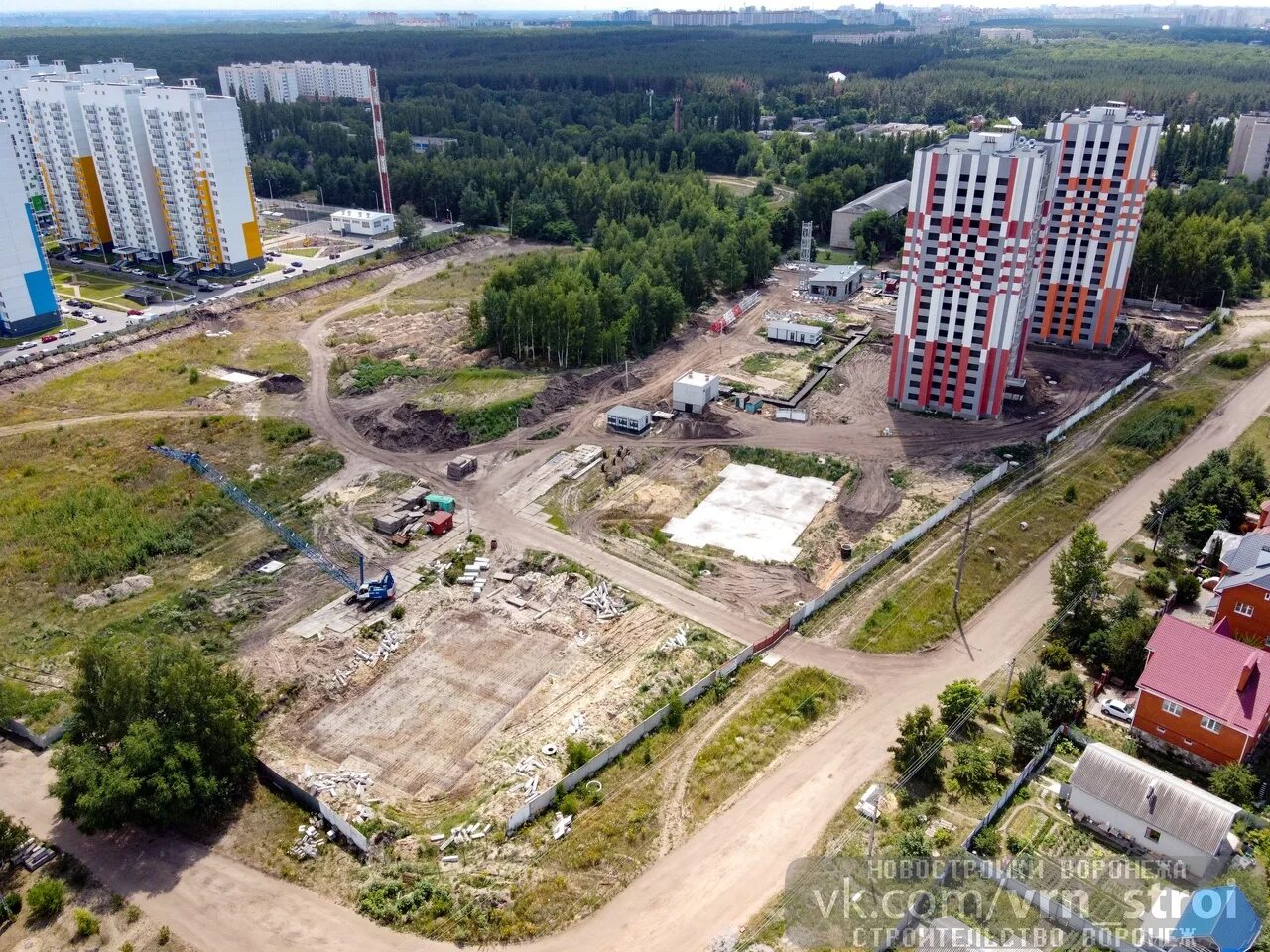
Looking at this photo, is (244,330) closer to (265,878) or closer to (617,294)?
(617,294)

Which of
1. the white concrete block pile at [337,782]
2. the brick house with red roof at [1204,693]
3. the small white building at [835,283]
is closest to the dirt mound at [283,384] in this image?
the white concrete block pile at [337,782]

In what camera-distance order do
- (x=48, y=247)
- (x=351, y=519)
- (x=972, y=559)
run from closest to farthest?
(x=972, y=559)
(x=351, y=519)
(x=48, y=247)

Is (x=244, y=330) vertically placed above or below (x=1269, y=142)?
below

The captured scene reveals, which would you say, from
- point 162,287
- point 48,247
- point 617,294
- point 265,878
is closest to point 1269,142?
point 617,294

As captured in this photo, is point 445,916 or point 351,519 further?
point 351,519

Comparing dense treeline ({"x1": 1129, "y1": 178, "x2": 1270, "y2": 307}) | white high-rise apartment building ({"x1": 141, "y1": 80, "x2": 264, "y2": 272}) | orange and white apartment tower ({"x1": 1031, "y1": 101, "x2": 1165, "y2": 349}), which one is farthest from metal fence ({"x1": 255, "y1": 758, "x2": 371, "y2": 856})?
dense treeline ({"x1": 1129, "y1": 178, "x2": 1270, "y2": 307})

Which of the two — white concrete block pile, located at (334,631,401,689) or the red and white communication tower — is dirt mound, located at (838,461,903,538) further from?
the red and white communication tower

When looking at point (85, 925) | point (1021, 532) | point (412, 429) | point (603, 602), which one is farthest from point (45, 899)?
point (1021, 532)
